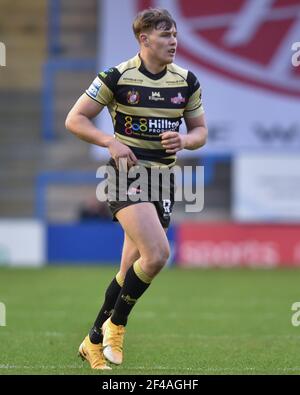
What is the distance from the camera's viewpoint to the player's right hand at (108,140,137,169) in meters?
6.62

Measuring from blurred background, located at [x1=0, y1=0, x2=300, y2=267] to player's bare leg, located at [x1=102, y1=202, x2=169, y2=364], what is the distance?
1149cm

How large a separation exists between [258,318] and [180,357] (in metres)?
3.22

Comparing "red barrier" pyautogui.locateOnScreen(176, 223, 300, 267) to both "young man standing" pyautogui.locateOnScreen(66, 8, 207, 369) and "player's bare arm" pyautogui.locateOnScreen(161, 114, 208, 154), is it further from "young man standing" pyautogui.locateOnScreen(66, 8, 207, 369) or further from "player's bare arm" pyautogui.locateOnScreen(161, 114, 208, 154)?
"young man standing" pyautogui.locateOnScreen(66, 8, 207, 369)

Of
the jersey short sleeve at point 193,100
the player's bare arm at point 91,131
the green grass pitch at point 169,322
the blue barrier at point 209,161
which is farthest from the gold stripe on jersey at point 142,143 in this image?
the blue barrier at point 209,161

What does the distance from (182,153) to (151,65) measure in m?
12.2

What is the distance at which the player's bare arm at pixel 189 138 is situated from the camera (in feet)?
21.6

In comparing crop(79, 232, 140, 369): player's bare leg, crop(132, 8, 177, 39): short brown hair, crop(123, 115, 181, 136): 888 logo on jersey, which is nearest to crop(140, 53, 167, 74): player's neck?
crop(132, 8, 177, 39): short brown hair

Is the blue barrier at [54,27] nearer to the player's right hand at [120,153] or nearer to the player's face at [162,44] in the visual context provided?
the player's face at [162,44]

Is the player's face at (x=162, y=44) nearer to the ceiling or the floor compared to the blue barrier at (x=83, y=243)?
nearer to the ceiling

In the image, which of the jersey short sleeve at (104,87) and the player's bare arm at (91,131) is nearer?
the player's bare arm at (91,131)

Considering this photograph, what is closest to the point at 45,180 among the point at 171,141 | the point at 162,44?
the point at 162,44

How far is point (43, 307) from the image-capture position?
37.4 feet

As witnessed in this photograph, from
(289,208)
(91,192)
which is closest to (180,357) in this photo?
(289,208)
